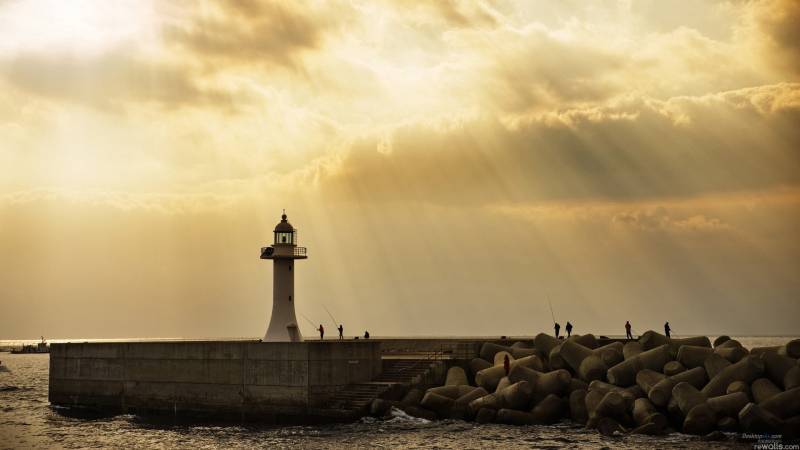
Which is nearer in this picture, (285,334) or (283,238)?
(285,334)

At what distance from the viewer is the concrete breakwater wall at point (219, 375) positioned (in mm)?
34875

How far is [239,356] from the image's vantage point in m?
36.7

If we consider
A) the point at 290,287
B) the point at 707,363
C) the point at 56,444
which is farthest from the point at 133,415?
the point at 707,363

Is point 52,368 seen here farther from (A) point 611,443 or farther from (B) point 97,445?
(A) point 611,443

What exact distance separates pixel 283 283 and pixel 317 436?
1535 cm

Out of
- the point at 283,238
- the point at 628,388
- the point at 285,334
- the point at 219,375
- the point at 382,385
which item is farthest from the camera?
the point at 283,238

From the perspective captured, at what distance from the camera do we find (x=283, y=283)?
45844 millimetres

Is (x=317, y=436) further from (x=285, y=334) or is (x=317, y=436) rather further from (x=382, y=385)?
(x=285, y=334)

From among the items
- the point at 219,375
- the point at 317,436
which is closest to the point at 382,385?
the point at 317,436

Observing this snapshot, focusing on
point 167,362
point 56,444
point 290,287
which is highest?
point 290,287

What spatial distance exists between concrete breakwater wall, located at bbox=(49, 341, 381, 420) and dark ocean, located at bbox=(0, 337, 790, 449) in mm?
1074

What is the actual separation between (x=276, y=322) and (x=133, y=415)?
848 cm

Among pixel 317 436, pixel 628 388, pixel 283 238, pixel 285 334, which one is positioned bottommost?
pixel 317 436

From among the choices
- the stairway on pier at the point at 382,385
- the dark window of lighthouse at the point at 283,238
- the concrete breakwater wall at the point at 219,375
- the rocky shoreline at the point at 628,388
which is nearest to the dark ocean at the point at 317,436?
the rocky shoreline at the point at 628,388
